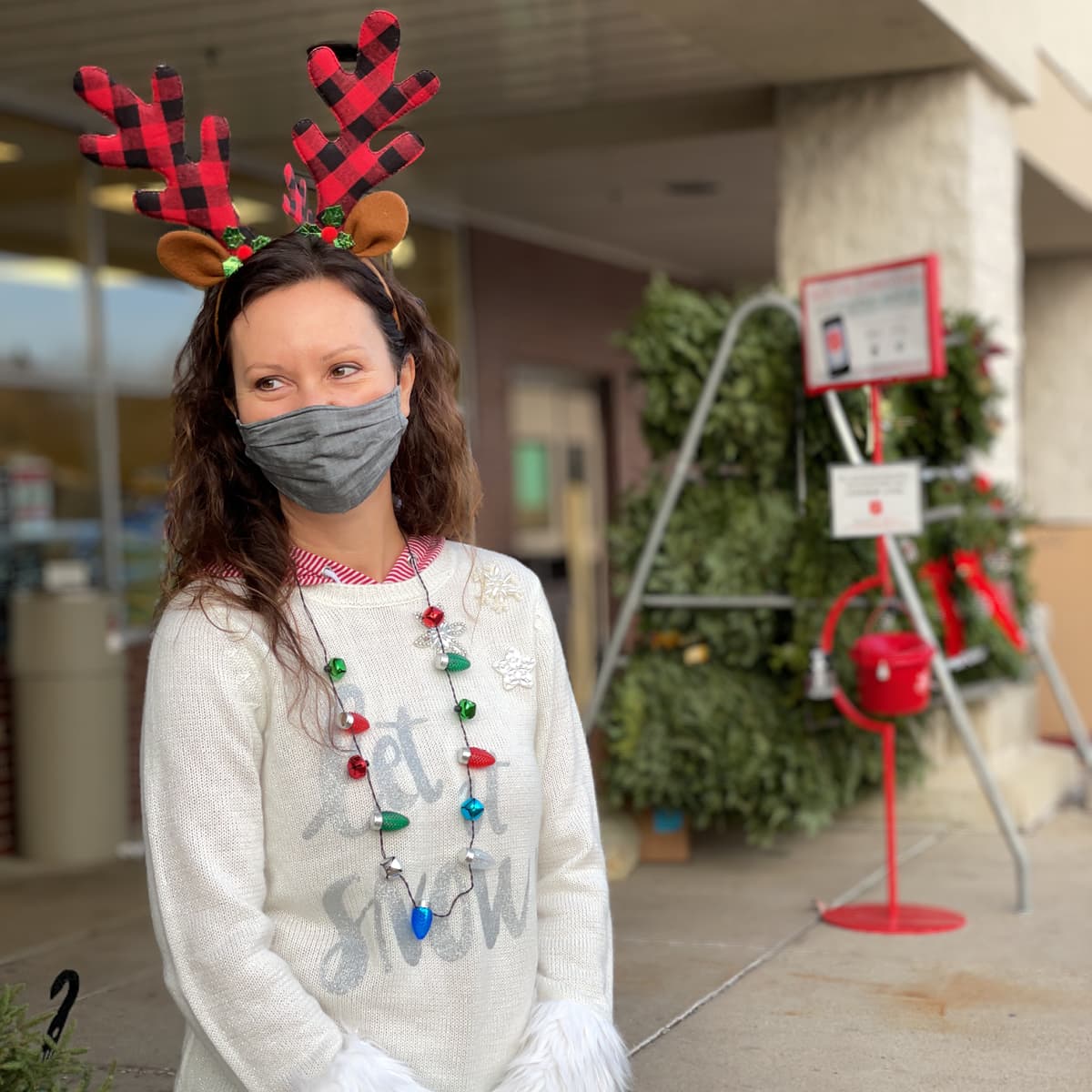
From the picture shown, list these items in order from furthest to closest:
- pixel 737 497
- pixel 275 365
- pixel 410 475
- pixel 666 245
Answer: pixel 666 245 → pixel 737 497 → pixel 410 475 → pixel 275 365

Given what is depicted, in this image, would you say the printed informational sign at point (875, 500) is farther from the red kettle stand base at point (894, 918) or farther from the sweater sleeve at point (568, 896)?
the sweater sleeve at point (568, 896)

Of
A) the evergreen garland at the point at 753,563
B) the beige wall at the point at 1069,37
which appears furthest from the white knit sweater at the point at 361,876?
the beige wall at the point at 1069,37

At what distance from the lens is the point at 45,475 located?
733 cm

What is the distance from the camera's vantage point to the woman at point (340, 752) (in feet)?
6.77

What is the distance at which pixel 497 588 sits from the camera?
2.39 m

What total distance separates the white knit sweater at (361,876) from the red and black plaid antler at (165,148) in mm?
579

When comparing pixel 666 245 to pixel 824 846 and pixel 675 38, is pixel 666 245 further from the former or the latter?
pixel 824 846

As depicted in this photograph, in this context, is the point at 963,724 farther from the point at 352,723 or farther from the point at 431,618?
the point at 352,723

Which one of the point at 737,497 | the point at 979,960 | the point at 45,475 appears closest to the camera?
the point at 979,960

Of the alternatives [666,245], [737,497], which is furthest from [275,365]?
[666,245]

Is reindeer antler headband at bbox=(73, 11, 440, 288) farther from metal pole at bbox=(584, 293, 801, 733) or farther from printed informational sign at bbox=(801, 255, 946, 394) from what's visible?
metal pole at bbox=(584, 293, 801, 733)

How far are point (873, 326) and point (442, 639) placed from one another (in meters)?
3.32

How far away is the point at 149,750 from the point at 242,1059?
410 millimetres

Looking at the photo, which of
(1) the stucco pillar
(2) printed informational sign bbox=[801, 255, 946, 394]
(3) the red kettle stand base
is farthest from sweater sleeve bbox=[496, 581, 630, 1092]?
(1) the stucco pillar
